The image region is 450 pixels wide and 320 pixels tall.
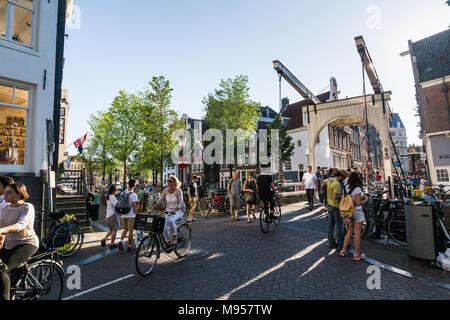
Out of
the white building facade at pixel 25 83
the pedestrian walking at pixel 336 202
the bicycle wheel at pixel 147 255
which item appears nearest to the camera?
the bicycle wheel at pixel 147 255

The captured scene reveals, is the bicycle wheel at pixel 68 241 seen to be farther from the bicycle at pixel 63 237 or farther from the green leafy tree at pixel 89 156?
the green leafy tree at pixel 89 156

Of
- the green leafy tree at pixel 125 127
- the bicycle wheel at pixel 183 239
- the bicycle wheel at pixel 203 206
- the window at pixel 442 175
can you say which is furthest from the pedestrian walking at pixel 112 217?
the window at pixel 442 175

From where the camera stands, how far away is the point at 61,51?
805cm

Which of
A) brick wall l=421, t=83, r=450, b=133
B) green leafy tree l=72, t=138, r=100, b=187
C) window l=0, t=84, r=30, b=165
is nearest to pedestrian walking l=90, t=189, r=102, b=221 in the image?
window l=0, t=84, r=30, b=165

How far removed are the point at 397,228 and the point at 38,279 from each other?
7.44 meters

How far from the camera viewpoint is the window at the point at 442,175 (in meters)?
20.2

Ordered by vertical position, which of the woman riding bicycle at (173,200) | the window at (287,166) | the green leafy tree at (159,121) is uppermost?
the green leafy tree at (159,121)

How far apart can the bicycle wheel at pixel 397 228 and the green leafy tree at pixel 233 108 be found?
21.3 meters

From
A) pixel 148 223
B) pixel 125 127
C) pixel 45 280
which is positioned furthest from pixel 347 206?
pixel 125 127

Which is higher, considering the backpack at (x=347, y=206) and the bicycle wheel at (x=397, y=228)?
the backpack at (x=347, y=206)

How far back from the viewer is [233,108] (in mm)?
26844

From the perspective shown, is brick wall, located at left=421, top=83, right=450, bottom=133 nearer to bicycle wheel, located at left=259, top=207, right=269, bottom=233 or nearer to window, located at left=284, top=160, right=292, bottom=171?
window, located at left=284, top=160, right=292, bottom=171

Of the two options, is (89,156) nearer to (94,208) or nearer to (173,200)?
(94,208)

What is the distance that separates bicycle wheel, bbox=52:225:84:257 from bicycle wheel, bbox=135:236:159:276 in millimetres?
2702
